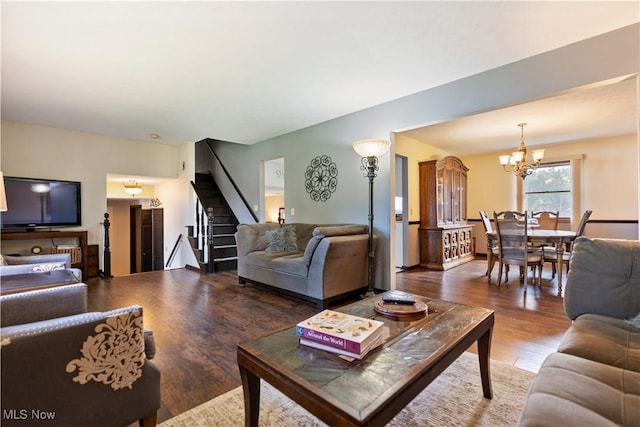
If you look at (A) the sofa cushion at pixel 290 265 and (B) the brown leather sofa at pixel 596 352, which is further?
(A) the sofa cushion at pixel 290 265

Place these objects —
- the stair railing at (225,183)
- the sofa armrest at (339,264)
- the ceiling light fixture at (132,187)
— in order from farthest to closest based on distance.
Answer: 1. the ceiling light fixture at (132,187)
2. the stair railing at (225,183)
3. the sofa armrest at (339,264)

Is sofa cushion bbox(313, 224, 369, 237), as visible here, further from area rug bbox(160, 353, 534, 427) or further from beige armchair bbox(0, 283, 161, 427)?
beige armchair bbox(0, 283, 161, 427)

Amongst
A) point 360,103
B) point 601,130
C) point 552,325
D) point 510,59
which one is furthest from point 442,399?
point 601,130

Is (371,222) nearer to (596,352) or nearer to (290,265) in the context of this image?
(290,265)

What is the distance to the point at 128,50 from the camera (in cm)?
246

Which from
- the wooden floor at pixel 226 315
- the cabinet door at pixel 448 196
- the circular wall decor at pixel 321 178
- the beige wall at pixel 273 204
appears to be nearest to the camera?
the wooden floor at pixel 226 315

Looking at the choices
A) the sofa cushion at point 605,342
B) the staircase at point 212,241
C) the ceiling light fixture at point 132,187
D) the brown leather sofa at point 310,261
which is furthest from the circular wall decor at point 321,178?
the ceiling light fixture at point 132,187

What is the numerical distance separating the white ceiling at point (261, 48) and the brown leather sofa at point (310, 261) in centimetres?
167

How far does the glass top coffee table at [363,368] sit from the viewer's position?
953 millimetres

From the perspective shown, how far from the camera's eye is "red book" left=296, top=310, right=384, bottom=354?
1.21 metres

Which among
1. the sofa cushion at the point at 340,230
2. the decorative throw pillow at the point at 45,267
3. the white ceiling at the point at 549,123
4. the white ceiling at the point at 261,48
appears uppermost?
the white ceiling at the point at 261,48

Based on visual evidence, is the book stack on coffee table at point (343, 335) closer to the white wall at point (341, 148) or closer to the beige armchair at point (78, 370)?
the beige armchair at point (78, 370)

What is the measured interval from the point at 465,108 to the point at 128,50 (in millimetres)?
3132

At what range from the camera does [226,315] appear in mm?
3051
